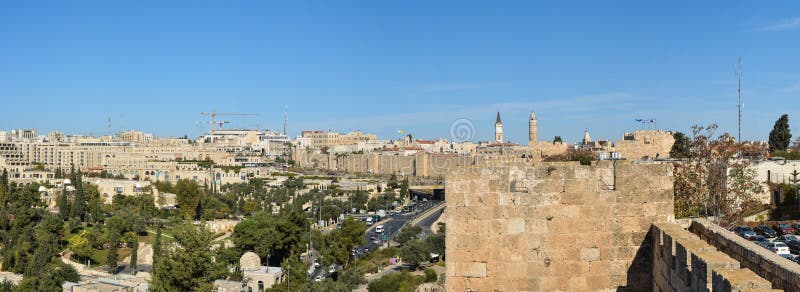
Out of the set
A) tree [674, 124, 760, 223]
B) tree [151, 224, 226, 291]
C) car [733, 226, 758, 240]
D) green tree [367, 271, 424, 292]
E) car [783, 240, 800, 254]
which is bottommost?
green tree [367, 271, 424, 292]

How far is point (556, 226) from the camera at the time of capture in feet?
17.0

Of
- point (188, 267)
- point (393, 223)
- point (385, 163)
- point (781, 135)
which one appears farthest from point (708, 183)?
point (385, 163)

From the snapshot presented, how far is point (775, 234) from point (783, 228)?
108 cm

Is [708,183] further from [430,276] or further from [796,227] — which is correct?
[430,276]

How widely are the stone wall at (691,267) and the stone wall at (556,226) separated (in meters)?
0.22

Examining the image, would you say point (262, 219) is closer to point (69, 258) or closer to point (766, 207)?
point (69, 258)

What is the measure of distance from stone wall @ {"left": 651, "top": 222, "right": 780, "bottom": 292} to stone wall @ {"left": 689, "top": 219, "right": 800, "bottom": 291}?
0.35ft

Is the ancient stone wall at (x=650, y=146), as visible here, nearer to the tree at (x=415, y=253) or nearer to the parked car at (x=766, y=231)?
the tree at (x=415, y=253)

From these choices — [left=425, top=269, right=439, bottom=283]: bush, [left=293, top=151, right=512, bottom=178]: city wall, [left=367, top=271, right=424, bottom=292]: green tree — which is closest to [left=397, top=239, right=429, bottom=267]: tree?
[left=425, top=269, right=439, bottom=283]: bush

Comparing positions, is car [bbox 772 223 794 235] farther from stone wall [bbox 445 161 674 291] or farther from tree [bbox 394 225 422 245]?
tree [bbox 394 225 422 245]

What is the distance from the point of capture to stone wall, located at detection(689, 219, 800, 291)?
130 inches

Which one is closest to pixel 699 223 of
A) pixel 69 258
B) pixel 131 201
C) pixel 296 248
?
pixel 296 248

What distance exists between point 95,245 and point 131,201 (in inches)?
804

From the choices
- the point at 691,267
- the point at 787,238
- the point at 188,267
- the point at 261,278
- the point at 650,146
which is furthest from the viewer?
the point at 650,146
